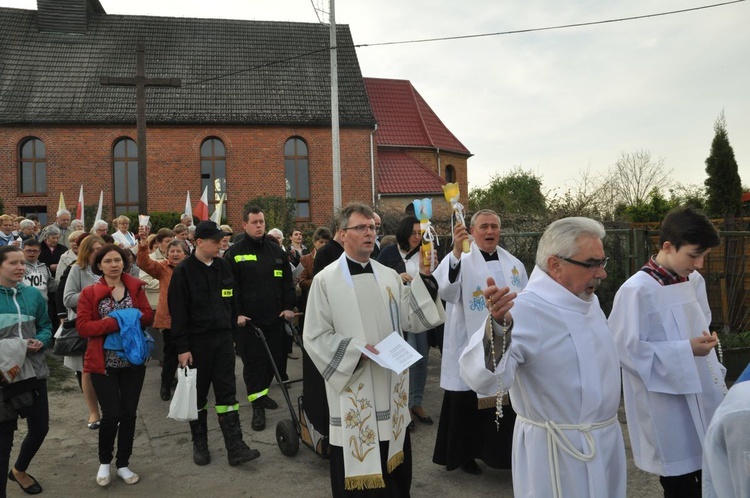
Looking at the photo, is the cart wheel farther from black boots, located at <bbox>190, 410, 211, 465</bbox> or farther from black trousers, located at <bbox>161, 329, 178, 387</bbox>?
black trousers, located at <bbox>161, 329, 178, 387</bbox>

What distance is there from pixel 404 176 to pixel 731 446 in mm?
25830

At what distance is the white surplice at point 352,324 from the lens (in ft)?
12.2

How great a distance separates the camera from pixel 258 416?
6180 millimetres

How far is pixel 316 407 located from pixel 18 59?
2557 cm

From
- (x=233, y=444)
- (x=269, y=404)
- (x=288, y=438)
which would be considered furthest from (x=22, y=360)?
(x=269, y=404)

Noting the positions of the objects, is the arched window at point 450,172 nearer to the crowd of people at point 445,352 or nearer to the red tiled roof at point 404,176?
the red tiled roof at point 404,176

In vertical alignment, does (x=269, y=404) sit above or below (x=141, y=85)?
below

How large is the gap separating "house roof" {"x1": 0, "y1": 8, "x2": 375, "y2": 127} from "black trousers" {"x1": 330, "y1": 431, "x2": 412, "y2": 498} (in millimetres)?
21336

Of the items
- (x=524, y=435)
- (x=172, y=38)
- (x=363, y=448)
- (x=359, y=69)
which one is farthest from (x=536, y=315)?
(x=172, y=38)

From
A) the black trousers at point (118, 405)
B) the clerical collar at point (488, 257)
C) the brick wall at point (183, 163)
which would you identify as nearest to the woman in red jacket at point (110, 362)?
the black trousers at point (118, 405)

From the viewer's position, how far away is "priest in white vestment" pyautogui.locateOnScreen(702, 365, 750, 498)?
1.26 meters

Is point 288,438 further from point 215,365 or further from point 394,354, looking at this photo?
point 394,354

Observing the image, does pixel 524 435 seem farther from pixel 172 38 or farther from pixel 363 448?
pixel 172 38

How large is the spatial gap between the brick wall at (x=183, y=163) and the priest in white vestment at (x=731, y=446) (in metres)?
23.1
